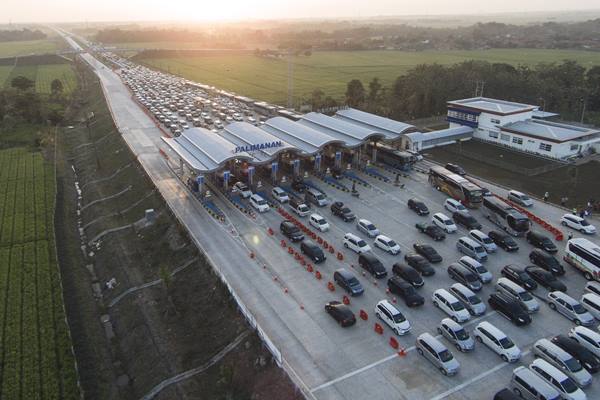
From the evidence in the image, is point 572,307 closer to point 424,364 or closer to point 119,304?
point 424,364

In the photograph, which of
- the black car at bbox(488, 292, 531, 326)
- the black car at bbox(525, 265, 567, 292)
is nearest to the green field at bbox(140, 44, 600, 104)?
the black car at bbox(525, 265, 567, 292)

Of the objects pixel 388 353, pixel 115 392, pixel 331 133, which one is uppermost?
pixel 331 133

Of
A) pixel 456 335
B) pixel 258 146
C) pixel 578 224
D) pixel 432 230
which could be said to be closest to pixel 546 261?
pixel 432 230

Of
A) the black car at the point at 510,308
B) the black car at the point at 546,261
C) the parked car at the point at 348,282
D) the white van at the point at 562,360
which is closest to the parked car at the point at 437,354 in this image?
the white van at the point at 562,360

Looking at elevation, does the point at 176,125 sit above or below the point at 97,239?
above

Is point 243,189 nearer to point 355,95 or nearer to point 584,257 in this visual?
point 584,257

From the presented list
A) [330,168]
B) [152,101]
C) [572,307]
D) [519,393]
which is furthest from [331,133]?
[152,101]
